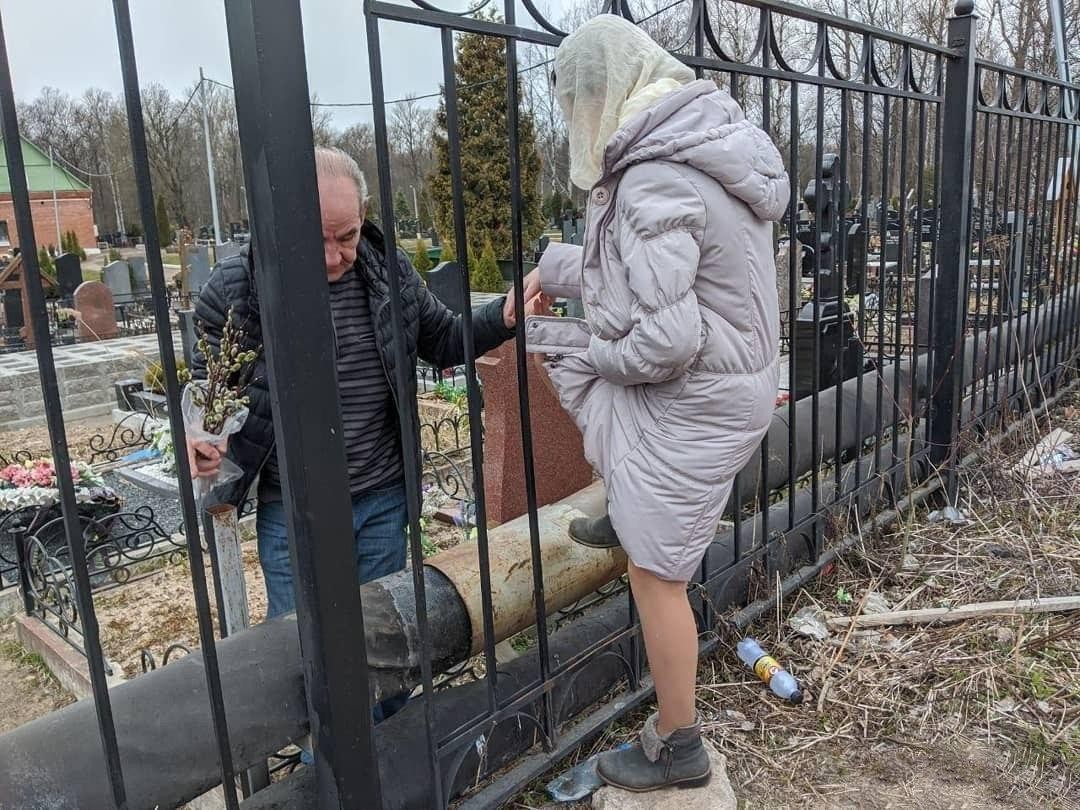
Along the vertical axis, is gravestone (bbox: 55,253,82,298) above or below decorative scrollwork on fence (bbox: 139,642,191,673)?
above

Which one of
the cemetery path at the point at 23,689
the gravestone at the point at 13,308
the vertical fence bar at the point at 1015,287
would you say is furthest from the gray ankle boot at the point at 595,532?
the gravestone at the point at 13,308

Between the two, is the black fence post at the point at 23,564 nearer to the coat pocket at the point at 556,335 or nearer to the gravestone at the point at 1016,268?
the coat pocket at the point at 556,335

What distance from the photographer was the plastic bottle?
97.8 inches

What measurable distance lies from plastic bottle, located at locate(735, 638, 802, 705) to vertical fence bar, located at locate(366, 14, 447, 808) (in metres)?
1.10

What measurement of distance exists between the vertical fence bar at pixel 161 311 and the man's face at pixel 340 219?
2.55 ft

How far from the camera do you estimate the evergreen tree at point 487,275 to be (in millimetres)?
14273

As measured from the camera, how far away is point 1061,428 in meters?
4.91

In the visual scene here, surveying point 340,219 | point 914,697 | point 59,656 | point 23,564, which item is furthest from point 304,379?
point 23,564

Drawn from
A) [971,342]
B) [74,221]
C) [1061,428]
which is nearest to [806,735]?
[971,342]

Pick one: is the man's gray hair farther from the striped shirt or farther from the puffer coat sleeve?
the puffer coat sleeve

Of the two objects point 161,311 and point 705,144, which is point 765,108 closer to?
point 705,144

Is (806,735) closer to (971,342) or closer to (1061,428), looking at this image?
(971,342)

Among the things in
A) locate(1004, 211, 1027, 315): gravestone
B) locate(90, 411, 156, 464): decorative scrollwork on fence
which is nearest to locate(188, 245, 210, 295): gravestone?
locate(90, 411, 156, 464): decorative scrollwork on fence

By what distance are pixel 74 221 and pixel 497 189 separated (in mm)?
24935
